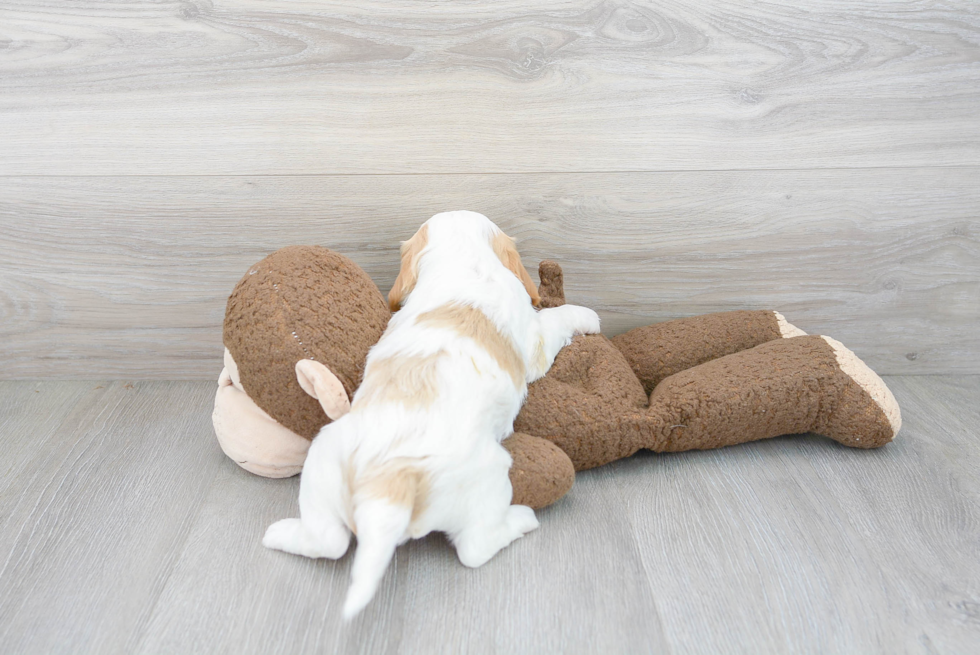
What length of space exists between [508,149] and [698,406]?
0.65 metres

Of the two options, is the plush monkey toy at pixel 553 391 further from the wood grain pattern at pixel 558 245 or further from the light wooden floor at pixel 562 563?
the wood grain pattern at pixel 558 245

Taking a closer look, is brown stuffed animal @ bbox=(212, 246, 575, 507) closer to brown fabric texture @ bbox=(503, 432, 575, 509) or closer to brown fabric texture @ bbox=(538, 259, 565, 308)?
brown fabric texture @ bbox=(503, 432, 575, 509)

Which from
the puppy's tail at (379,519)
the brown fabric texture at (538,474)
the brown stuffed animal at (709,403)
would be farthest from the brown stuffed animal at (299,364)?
the puppy's tail at (379,519)

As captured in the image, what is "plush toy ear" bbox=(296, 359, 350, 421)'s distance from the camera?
1168 mm

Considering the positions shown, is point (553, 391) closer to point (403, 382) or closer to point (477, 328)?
point (477, 328)

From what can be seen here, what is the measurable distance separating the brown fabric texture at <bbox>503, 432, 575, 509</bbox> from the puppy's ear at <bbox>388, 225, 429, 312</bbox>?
34 cm

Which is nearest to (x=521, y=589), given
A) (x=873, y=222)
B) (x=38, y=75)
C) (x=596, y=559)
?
(x=596, y=559)

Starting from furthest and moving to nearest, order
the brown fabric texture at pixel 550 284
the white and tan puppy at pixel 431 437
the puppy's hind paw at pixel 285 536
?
the brown fabric texture at pixel 550 284, the puppy's hind paw at pixel 285 536, the white and tan puppy at pixel 431 437

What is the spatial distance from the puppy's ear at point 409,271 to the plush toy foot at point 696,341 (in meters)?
0.52

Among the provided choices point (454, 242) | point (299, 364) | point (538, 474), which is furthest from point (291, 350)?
point (538, 474)

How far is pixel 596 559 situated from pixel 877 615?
0.40 m

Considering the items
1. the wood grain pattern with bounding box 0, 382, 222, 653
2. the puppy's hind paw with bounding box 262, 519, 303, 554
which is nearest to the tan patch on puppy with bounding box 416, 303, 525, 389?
the puppy's hind paw with bounding box 262, 519, 303, 554

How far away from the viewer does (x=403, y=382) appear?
1.07 m

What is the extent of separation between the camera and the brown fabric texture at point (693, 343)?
1507 mm
